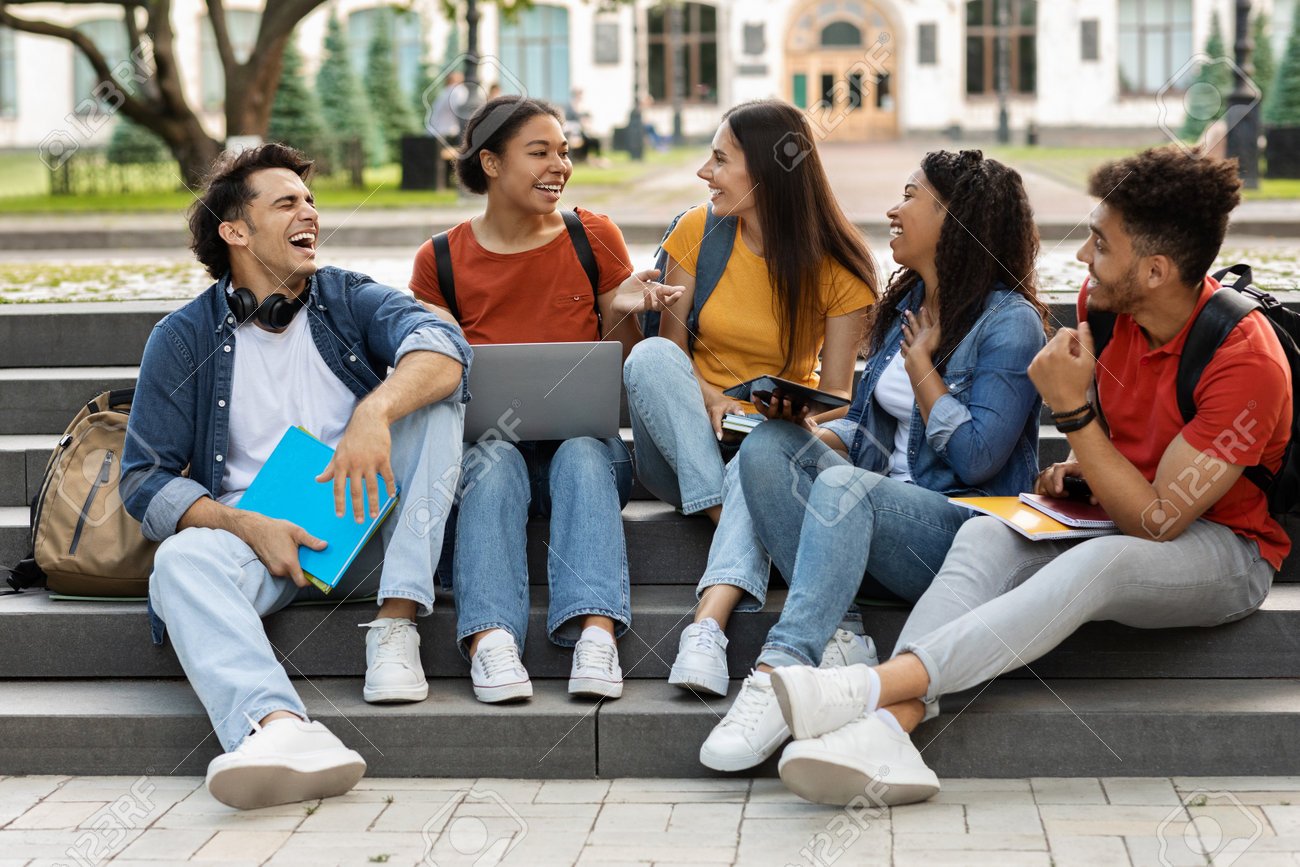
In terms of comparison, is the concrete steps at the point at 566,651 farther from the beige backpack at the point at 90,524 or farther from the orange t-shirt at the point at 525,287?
the orange t-shirt at the point at 525,287

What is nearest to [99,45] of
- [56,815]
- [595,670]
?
[56,815]

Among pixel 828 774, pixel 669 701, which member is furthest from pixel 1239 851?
pixel 669 701

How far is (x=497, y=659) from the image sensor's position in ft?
11.6

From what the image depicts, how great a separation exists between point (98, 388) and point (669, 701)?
90.7 inches

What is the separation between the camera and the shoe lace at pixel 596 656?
139 inches

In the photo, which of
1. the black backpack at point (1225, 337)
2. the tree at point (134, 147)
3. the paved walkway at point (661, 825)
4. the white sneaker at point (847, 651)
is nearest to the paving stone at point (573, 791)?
the paved walkway at point (661, 825)

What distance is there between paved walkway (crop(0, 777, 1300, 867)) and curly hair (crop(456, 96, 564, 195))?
5.83 ft

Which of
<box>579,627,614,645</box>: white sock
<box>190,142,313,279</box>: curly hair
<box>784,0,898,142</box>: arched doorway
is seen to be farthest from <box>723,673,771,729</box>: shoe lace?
<box>784,0,898,142</box>: arched doorway

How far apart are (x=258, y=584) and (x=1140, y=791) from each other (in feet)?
6.65

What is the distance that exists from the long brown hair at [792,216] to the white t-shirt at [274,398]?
3.88 ft

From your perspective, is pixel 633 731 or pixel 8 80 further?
pixel 8 80

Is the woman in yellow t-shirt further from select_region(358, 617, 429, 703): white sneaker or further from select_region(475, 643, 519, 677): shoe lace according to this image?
select_region(358, 617, 429, 703): white sneaker

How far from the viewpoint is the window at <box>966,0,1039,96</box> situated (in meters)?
36.4

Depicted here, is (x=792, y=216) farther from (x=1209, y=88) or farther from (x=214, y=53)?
(x=214, y=53)
